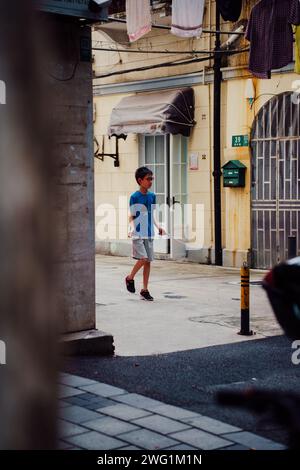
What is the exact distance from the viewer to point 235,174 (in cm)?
1590

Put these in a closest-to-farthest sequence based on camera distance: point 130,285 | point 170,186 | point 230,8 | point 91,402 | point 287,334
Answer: point 287,334 < point 91,402 < point 130,285 < point 230,8 < point 170,186

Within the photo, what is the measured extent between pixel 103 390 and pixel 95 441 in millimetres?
1396

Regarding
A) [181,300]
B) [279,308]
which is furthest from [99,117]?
[279,308]

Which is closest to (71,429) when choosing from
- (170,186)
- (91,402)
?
(91,402)

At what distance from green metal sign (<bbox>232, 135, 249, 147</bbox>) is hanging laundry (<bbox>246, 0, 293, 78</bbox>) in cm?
314

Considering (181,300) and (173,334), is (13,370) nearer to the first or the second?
(173,334)

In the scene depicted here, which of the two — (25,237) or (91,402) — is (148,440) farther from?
(25,237)

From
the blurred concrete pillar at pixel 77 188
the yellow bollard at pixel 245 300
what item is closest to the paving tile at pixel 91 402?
the blurred concrete pillar at pixel 77 188

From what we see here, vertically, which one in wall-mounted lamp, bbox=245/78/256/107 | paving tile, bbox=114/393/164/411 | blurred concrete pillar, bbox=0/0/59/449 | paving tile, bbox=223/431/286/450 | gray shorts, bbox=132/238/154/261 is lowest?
paving tile, bbox=223/431/286/450

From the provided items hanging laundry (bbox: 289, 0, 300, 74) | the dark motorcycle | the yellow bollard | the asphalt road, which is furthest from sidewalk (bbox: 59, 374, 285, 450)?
hanging laundry (bbox: 289, 0, 300, 74)

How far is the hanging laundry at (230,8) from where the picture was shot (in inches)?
567

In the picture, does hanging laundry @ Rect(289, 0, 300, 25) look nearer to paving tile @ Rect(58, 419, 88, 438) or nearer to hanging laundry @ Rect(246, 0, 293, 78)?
hanging laundry @ Rect(246, 0, 293, 78)

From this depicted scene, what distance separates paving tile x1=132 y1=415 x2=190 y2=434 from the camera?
17.6 feet

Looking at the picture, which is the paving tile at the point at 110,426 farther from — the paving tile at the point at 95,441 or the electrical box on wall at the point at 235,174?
the electrical box on wall at the point at 235,174
